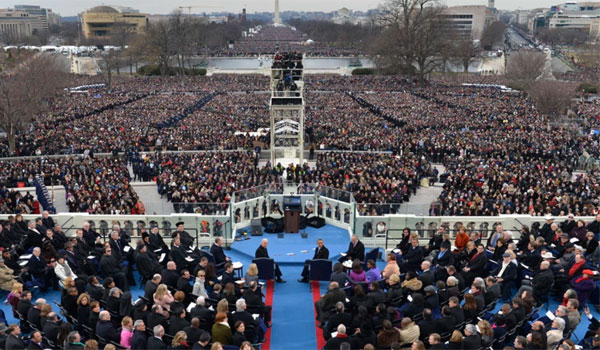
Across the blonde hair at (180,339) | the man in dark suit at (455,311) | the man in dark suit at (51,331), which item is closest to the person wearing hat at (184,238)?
the man in dark suit at (51,331)

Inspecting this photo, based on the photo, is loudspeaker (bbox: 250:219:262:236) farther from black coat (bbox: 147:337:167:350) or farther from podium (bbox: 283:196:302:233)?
black coat (bbox: 147:337:167:350)

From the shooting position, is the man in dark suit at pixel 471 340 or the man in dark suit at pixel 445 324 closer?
the man in dark suit at pixel 471 340

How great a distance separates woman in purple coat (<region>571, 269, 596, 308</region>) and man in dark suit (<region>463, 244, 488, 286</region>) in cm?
199

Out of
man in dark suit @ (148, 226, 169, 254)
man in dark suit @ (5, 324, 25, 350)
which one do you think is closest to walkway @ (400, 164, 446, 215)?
man in dark suit @ (148, 226, 169, 254)

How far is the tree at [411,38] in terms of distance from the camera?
76562mm

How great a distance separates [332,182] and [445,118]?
23.1m

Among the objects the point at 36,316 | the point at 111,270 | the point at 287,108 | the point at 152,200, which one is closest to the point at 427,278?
the point at 111,270

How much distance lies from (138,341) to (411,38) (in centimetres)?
7510

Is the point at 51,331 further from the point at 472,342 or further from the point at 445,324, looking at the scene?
the point at 472,342

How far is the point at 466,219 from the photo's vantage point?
16703mm

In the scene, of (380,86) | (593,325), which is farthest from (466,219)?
(380,86)

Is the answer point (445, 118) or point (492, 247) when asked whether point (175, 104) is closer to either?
point (445, 118)

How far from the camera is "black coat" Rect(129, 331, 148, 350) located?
8.95 metres

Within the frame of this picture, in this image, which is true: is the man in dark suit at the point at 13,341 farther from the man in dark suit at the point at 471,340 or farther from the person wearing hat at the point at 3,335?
the man in dark suit at the point at 471,340
